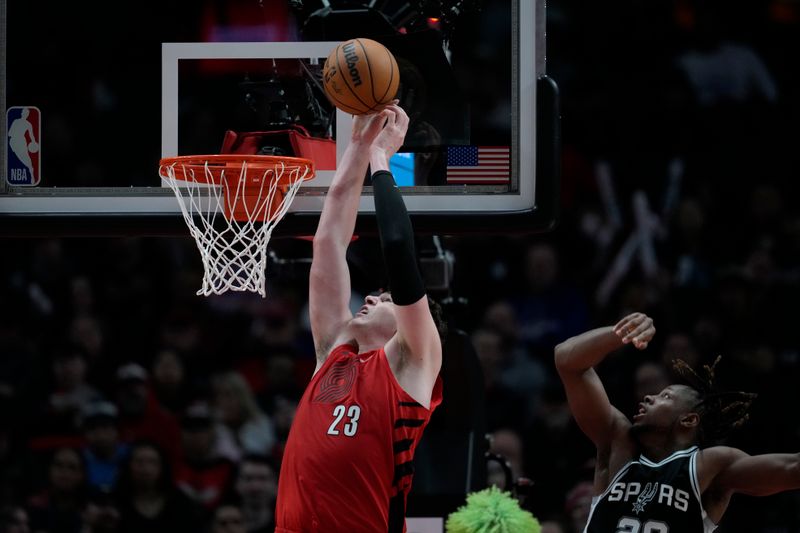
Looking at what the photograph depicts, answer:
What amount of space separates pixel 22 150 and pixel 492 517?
2454 mm

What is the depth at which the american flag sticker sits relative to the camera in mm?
5012

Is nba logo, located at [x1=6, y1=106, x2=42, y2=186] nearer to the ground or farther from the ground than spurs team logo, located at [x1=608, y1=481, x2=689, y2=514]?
farther from the ground

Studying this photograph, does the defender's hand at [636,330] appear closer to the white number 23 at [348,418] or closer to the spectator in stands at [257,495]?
the white number 23 at [348,418]

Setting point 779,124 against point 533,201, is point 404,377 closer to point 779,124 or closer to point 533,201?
point 533,201

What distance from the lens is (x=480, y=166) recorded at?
5027 millimetres

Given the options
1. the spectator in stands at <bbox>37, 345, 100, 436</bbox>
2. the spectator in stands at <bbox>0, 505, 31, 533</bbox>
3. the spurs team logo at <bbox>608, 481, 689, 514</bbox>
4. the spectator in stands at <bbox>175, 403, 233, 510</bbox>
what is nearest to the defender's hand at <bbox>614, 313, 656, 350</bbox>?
the spurs team logo at <bbox>608, 481, 689, 514</bbox>

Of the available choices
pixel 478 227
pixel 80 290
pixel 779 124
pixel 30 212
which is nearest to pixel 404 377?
pixel 478 227

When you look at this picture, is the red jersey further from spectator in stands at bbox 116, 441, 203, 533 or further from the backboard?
spectator in stands at bbox 116, 441, 203, 533

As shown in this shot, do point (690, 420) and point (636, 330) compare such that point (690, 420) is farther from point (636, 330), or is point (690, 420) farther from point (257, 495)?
point (257, 495)

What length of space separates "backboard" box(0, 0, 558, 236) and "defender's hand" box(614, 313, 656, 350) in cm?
58

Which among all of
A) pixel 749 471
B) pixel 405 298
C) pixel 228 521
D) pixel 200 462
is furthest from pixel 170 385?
pixel 405 298

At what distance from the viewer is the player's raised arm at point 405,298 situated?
12.9 feet

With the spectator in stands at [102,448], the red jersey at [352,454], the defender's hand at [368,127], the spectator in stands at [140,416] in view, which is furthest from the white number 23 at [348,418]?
the spectator in stands at [140,416]

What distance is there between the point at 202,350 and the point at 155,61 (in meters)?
3.71
